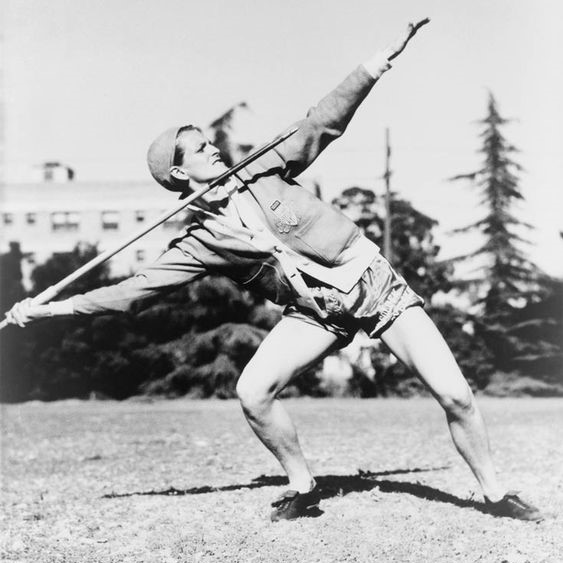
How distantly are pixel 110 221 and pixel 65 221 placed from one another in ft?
9.71

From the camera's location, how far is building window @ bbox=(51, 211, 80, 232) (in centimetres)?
4809

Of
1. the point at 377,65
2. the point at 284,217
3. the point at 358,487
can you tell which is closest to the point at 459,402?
the point at 284,217

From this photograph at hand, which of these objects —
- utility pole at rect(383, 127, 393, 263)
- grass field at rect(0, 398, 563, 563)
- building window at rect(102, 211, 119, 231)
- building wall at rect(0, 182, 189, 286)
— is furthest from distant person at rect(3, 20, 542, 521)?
building window at rect(102, 211, 119, 231)

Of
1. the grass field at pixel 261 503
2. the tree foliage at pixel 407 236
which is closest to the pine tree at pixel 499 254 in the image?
the tree foliage at pixel 407 236

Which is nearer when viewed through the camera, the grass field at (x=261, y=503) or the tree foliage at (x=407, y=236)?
the grass field at (x=261, y=503)

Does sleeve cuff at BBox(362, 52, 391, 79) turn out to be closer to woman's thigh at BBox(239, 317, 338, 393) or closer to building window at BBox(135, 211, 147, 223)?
woman's thigh at BBox(239, 317, 338, 393)

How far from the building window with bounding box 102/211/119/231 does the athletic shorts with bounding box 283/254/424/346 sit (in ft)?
145

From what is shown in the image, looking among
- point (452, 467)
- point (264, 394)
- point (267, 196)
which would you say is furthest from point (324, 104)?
point (452, 467)

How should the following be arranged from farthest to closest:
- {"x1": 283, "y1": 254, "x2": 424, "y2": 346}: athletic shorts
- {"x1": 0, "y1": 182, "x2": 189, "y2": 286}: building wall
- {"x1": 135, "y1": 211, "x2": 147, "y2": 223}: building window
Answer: {"x1": 0, "y1": 182, "x2": 189, "y2": 286}: building wall → {"x1": 135, "y1": 211, "x2": 147, "y2": 223}: building window → {"x1": 283, "y1": 254, "x2": 424, "y2": 346}: athletic shorts

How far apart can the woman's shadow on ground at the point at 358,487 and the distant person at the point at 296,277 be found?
54 centimetres

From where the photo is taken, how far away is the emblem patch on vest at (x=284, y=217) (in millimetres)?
4031

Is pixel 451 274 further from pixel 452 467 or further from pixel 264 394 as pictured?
pixel 264 394

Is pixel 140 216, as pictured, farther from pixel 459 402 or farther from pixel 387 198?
pixel 459 402

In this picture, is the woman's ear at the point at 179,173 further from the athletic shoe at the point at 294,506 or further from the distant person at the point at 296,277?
the athletic shoe at the point at 294,506
